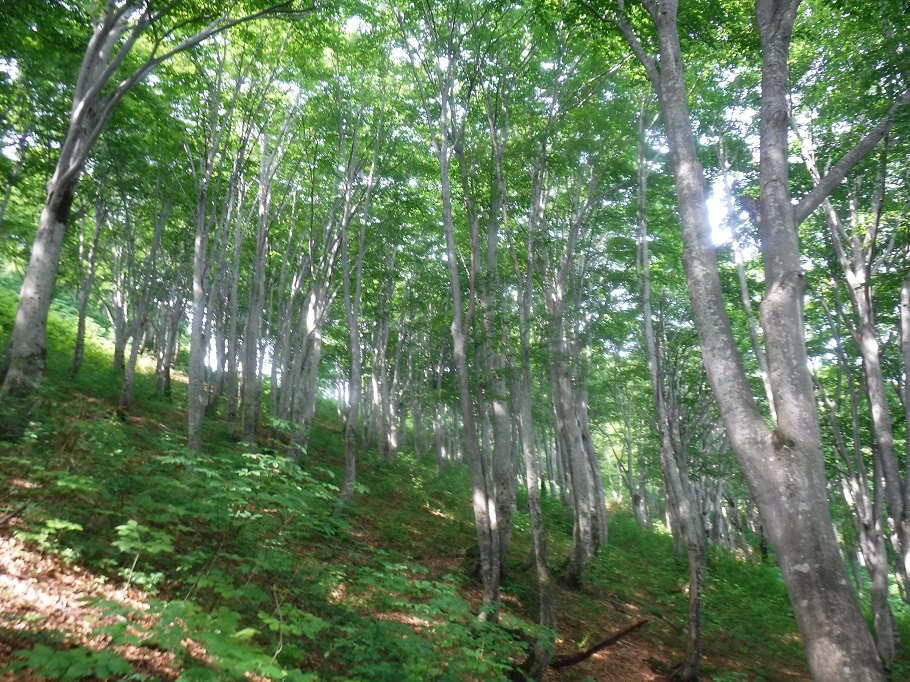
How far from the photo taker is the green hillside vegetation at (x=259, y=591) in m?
3.31

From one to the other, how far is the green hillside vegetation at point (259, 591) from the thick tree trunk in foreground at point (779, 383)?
8.77 feet

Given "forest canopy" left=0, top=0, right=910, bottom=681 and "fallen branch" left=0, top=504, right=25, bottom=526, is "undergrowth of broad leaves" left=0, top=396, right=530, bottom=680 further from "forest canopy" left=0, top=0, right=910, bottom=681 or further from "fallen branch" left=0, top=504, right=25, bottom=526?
"forest canopy" left=0, top=0, right=910, bottom=681

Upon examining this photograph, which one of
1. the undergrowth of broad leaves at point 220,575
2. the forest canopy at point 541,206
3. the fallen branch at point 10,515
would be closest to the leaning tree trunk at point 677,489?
the forest canopy at point 541,206

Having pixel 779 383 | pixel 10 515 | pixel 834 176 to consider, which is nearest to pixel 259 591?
pixel 10 515

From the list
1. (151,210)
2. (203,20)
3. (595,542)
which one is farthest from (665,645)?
(151,210)

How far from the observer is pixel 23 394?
6.14 m

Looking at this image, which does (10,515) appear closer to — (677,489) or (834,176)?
(834,176)

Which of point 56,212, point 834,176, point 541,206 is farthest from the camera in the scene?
point 541,206

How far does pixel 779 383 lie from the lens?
3400mm

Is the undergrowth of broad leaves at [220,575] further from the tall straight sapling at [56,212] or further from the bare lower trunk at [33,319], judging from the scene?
the tall straight sapling at [56,212]

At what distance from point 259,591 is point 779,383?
4766 mm

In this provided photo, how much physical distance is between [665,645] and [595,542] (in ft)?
16.0

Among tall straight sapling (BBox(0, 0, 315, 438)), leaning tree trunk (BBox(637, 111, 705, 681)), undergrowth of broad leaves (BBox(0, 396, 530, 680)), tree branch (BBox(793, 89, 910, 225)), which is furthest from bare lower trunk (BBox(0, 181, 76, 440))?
leaning tree trunk (BBox(637, 111, 705, 681))

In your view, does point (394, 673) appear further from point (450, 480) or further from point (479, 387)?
point (450, 480)
